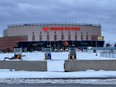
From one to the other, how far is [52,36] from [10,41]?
2578 centimetres

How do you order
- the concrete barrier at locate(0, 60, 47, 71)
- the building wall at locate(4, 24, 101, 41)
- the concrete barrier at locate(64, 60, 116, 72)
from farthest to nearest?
the building wall at locate(4, 24, 101, 41), the concrete barrier at locate(0, 60, 47, 71), the concrete barrier at locate(64, 60, 116, 72)

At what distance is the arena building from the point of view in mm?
170875

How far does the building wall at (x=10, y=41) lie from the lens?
6969 inches

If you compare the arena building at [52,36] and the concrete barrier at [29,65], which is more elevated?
the arena building at [52,36]

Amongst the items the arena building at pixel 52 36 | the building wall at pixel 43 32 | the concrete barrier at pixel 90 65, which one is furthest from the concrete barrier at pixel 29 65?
the building wall at pixel 43 32

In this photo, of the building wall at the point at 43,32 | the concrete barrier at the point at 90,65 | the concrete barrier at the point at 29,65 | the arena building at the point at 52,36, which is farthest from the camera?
the building wall at the point at 43,32

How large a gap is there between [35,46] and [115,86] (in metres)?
156

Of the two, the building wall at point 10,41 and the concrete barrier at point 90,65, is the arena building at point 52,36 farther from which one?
the concrete barrier at point 90,65

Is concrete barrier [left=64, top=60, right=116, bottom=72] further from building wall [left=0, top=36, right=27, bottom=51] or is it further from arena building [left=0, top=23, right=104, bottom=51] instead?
building wall [left=0, top=36, right=27, bottom=51]

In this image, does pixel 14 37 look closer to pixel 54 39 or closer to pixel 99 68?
pixel 54 39

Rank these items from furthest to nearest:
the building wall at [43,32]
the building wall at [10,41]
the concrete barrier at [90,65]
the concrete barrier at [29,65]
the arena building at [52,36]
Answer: the building wall at [10,41] → the building wall at [43,32] → the arena building at [52,36] → the concrete barrier at [29,65] → the concrete barrier at [90,65]

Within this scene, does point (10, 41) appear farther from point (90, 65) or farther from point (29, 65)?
point (90, 65)

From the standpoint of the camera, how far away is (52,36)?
173 meters

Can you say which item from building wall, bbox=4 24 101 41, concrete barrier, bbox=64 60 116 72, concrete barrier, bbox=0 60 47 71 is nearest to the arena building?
building wall, bbox=4 24 101 41
